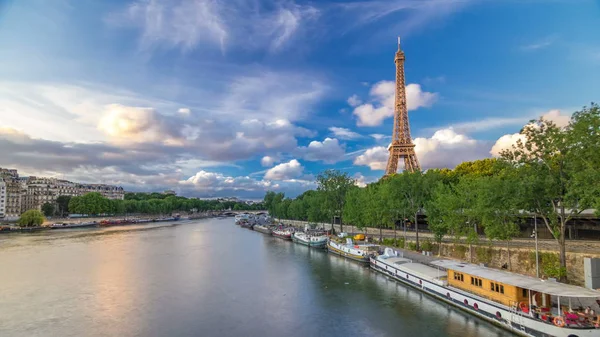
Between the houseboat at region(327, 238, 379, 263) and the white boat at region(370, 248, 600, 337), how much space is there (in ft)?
46.0

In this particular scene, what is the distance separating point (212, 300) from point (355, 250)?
75.1ft

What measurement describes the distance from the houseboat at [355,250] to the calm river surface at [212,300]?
1.57 m

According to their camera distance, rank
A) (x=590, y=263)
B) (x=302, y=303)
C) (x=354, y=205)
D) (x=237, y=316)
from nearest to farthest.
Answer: (x=590, y=263), (x=237, y=316), (x=302, y=303), (x=354, y=205)

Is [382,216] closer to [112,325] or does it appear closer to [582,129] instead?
[582,129]

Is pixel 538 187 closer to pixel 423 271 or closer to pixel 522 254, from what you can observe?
pixel 522 254

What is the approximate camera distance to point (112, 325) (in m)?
23.6

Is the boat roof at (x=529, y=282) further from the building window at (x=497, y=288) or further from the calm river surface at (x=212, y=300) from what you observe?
the calm river surface at (x=212, y=300)

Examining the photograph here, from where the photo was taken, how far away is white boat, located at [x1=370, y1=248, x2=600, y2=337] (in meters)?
18.4

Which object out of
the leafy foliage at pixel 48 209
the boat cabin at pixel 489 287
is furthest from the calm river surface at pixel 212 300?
the leafy foliage at pixel 48 209

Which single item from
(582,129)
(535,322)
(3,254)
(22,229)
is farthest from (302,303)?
(22,229)

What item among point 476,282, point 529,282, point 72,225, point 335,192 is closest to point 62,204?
point 72,225

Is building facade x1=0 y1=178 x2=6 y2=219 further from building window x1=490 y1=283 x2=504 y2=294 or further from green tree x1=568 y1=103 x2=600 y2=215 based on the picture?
green tree x1=568 y1=103 x2=600 y2=215

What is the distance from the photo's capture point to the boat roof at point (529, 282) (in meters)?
19.0

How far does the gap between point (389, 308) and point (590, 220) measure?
85.9ft
